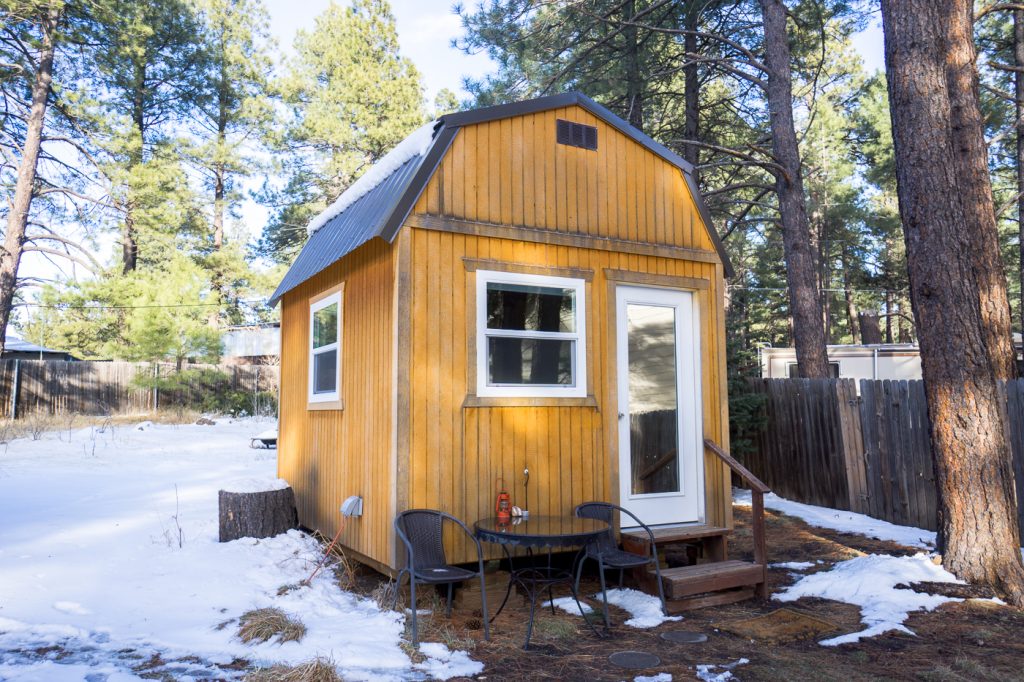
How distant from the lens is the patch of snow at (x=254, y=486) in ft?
20.7

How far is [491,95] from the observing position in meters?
12.9

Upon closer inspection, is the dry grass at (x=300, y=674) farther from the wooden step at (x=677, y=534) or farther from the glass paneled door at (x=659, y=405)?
the glass paneled door at (x=659, y=405)

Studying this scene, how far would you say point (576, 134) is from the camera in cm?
573

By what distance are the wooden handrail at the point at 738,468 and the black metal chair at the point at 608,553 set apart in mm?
845

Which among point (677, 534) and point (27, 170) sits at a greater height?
point (27, 170)

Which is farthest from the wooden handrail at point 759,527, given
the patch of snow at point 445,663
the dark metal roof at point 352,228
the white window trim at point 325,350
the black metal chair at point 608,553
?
the white window trim at point 325,350

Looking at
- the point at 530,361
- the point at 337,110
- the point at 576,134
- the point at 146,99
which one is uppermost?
the point at 146,99

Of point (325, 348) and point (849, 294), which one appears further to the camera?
point (849, 294)

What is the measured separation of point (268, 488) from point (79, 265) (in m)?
17.6

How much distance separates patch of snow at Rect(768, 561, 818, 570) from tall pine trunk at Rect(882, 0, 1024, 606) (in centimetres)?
110

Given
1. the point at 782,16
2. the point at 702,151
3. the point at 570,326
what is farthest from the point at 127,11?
the point at 570,326

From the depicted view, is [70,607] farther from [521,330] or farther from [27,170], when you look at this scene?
[27,170]

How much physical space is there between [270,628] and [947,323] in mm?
5057

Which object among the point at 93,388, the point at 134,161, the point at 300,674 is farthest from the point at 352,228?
the point at 93,388
